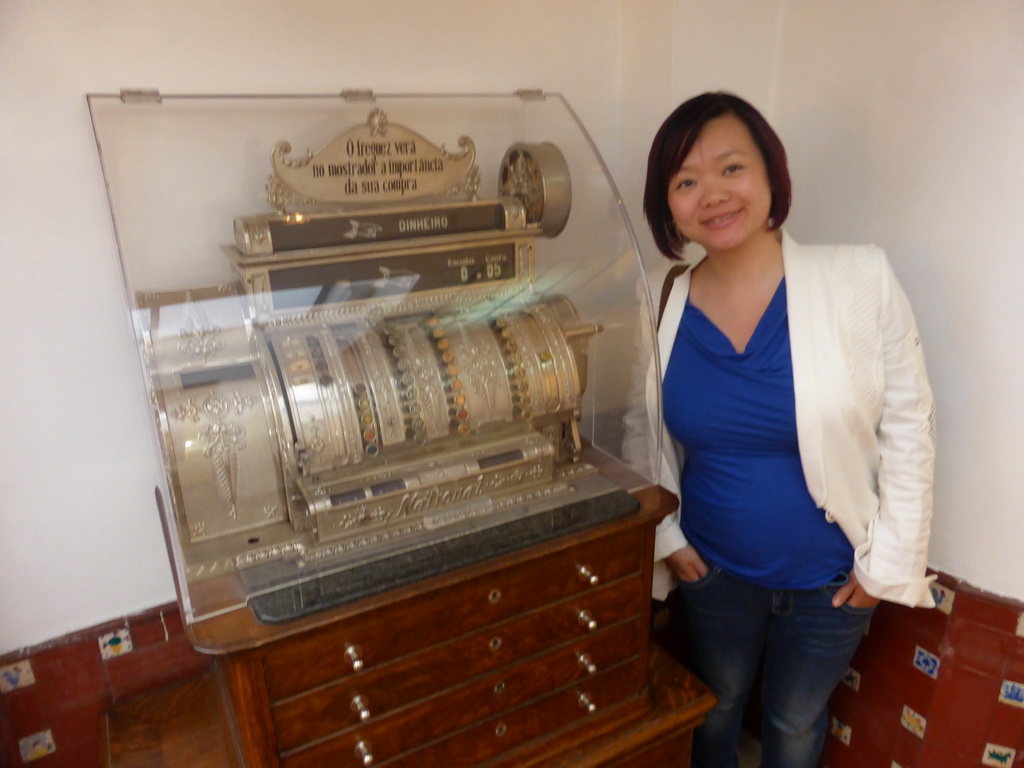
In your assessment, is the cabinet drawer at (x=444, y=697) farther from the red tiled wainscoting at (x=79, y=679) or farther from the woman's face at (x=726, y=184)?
the woman's face at (x=726, y=184)

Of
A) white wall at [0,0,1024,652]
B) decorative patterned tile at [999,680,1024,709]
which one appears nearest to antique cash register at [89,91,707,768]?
white wall at [0,0,1024,652]

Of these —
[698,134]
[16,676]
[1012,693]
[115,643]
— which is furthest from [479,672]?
[1012,693]

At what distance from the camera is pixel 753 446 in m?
1.46

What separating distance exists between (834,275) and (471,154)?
2.43ft

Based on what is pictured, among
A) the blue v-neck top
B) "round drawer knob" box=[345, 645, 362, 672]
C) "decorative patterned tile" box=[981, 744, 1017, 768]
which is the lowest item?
"decorative patterned tile" box=[981, 744, 1017, 768]

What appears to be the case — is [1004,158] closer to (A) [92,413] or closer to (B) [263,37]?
(B) [263,37]

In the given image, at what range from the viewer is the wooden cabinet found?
43.8 inches

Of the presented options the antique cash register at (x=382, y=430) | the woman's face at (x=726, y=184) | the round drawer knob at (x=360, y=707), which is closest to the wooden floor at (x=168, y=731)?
the antique cash register at (x=382, y=430)

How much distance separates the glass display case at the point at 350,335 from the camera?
116 centimetres

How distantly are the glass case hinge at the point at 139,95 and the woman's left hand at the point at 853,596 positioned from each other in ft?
5.33

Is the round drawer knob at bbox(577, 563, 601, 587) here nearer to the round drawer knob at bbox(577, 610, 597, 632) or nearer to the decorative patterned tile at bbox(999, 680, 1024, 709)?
the round drawer knob at bbox(577, 610, 597, 632)

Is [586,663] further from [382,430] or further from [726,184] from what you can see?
[726,184]

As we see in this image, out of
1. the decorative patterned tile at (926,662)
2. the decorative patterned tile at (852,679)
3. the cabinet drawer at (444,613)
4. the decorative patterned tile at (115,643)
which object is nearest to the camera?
the cabinet drawer at (444,613)

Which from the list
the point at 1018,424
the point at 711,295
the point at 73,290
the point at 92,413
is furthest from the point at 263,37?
the point at 1018,424
